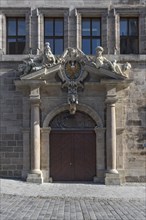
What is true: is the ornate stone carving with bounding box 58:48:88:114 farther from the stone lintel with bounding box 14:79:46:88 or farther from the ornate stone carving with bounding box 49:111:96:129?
the stone lintel with bounding box 14:79:46:88

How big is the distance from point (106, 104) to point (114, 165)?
8.36 feet

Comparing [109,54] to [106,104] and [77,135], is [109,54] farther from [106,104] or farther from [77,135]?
[77,135]

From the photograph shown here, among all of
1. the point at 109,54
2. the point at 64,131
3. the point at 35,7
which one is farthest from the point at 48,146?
the point at 35,7

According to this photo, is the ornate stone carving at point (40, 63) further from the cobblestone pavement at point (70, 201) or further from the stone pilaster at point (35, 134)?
the cobblestone pavement at point (70, 201)

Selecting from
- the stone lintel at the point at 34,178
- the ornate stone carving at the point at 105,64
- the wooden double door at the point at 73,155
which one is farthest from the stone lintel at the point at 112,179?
the ornate stone carving at the point at 105,64

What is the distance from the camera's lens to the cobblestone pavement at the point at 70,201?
9.91m

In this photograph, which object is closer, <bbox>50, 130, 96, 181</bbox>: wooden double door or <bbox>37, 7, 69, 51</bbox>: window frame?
<bbox>50, 130, 96, 181</bbox>: wooden double door

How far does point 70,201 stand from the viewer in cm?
1245

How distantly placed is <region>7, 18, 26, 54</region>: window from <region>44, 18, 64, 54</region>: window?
41.8 inches

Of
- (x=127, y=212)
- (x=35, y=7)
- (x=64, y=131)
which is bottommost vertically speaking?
(x=127, y=212)

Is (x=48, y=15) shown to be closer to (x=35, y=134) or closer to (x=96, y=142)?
(x=35, y=134)

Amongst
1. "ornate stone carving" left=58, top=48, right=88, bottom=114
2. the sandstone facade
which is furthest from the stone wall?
"ornate stone carving" left=58, top=48, right=88, bottom=114

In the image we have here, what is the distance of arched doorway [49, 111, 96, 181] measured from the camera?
17.6m

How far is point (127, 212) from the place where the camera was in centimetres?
1055
